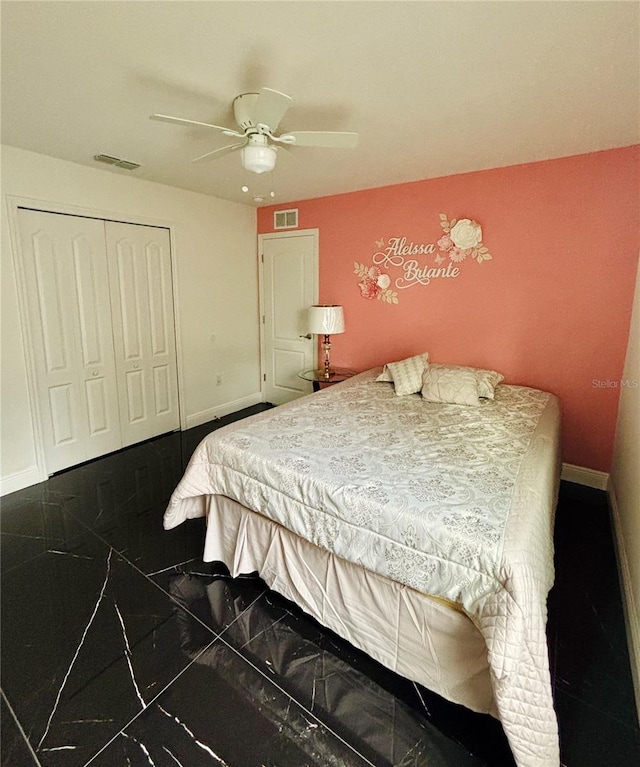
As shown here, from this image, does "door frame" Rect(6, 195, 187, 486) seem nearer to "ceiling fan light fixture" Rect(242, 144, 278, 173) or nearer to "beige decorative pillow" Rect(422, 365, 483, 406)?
"ceiling fan light fixture" Rect(242, 144, 278, 173)

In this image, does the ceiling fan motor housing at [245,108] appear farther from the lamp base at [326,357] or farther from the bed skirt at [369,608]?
the lamp base at [326,357]

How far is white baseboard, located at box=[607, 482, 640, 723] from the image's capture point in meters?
1.54

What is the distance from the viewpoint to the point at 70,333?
10.3 feet

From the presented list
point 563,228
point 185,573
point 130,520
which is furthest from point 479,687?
point 563,228

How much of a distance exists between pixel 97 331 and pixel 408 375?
257 cm

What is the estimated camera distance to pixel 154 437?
3.92 meters

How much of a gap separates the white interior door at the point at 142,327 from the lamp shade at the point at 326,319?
4.58ft

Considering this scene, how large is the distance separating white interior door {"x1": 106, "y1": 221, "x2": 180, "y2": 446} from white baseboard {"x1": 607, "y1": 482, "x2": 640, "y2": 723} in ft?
12.2

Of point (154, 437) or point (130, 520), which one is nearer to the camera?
point (130, 520)

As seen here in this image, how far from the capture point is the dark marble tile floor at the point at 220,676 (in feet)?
4.37

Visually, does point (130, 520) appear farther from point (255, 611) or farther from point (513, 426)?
point (513, 426)

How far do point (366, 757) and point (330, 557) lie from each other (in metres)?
0.63

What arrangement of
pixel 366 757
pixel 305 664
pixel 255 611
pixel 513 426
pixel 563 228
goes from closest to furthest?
pixel 366 757 → pixel 305 664 → pixel 255 611 → pixel 513 426 → pixel 563 228

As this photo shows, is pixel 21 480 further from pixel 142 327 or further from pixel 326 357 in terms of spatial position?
pixel 326 357
